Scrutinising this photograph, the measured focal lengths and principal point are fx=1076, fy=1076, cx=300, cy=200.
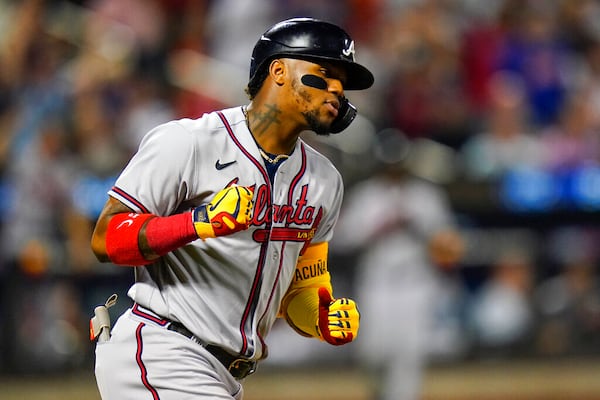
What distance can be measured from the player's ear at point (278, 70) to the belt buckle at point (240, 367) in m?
0.88

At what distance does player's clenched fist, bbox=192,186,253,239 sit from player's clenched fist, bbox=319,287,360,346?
0.58 metres

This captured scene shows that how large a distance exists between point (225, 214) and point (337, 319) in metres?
0.67

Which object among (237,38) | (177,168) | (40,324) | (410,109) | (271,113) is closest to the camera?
(177,168)

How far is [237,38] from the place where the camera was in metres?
8.60

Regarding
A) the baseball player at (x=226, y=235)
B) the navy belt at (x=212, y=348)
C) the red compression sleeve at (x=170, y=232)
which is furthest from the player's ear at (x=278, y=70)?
the navy belt at (x=212, y=348)

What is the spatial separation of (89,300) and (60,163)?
95 centimetres

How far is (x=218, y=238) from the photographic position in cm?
329

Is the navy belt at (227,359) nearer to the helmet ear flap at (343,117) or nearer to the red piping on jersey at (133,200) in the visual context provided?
the red piping on jersey at (133,200)

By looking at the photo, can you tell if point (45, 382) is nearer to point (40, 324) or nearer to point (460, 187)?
point (40, 324)

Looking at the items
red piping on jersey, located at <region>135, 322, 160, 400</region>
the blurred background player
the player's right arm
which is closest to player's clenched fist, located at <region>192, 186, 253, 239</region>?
the player's right arm

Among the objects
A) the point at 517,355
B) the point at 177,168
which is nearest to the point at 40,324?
the point at 517,355

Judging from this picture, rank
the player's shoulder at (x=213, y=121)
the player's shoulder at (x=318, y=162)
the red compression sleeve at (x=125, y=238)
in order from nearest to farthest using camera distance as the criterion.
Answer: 1. the red compression sleeve at (x=125, y=238)
2. the player's shoulder at (x=213, y=121)
3. the player's shoulder at (x=318, y=162)

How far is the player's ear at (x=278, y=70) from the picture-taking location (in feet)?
11.0

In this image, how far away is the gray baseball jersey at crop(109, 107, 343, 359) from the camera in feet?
10.4
